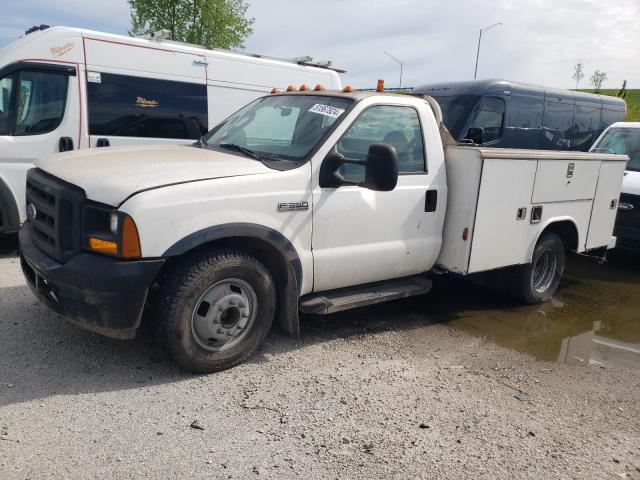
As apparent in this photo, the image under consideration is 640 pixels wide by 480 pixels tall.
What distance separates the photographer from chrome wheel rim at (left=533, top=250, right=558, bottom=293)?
20.0 ft

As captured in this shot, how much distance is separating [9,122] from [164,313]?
14.5 feet

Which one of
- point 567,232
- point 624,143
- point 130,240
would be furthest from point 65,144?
point 624,143

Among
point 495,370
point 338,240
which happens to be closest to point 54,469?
point 338,240

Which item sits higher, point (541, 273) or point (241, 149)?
point (241, 149)

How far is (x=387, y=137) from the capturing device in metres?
4.67

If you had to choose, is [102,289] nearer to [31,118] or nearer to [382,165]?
[382,165]

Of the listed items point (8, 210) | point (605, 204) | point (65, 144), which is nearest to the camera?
point (605, 204)

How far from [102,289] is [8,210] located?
401cm

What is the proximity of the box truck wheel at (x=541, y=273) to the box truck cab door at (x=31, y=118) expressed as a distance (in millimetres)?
5548

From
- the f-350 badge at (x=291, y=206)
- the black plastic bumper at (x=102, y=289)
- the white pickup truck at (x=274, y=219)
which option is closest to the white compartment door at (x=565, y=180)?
the white pickup truck at (x=274, y=219)

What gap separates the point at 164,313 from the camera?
3.56m

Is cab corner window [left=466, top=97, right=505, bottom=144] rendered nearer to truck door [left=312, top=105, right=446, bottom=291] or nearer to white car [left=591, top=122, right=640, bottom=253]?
white car [left=591, top=122, right=640, bottom=253]

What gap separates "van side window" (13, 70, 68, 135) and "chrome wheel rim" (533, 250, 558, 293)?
5.96 m

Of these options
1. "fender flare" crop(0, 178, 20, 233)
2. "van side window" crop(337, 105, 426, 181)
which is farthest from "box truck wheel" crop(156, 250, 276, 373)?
"fender flare" crop(0, 178, 20, 233)
